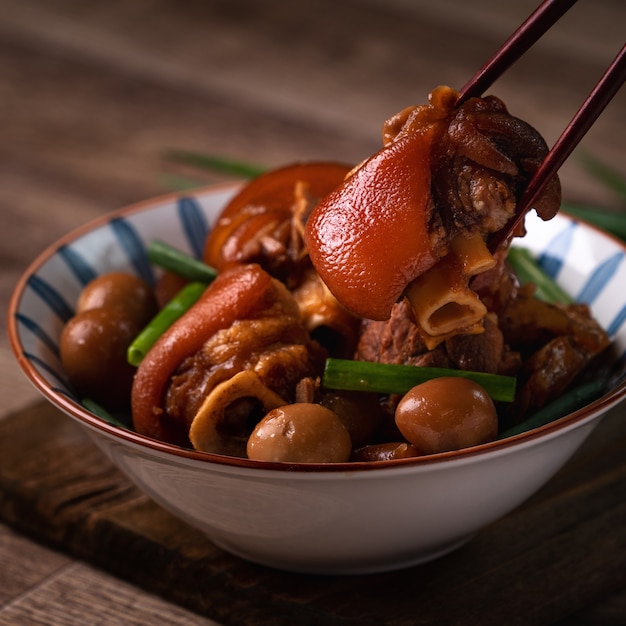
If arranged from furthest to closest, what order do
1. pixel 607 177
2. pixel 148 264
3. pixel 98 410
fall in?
pixel 607 177
pixel 148 264
pixel 98 410

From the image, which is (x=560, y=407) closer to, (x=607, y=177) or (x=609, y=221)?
(x=609, y=221)

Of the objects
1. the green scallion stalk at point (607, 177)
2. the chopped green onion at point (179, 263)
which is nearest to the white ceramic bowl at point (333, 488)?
the chopped green onion at point (179, 263)

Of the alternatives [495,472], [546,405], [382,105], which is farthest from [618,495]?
[382,105]

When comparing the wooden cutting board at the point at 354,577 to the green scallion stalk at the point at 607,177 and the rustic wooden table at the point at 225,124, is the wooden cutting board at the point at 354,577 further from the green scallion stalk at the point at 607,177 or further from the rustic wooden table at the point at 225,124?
the green scallion stalk at the point at 607,177

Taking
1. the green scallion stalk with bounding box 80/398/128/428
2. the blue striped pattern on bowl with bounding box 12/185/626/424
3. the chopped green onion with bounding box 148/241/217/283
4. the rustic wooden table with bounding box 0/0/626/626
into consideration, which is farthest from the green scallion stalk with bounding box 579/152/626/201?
the green scallion stalk with bounding box 80/398/128/428

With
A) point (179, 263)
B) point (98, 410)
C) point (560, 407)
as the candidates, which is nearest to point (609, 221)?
point (560, 407)

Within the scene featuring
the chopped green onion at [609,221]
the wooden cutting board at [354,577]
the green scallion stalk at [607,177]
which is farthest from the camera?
the green scallion stalk at [607,177]
